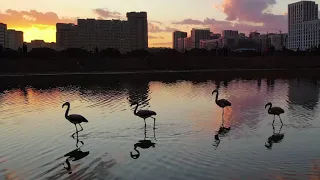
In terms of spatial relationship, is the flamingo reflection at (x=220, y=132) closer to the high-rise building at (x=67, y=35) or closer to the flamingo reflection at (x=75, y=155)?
the flamingo reflection at (x=75, y=155)

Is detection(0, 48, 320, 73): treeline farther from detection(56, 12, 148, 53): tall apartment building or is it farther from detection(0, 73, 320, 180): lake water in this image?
detection(56, 12, 148, 53): tall apartment building

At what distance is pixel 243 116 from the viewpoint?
19.6 metres

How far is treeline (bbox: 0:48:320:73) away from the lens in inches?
3243

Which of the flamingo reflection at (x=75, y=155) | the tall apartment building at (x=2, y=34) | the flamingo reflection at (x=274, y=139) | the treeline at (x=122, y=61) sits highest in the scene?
the tall apartment building at (x=2, y=34)

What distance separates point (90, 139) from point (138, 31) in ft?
Answer: 618

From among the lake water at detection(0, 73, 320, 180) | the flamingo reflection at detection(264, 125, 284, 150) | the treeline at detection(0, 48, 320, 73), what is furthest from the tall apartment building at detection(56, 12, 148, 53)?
the flamingo reflection at detection(264, 125, 284, 150)

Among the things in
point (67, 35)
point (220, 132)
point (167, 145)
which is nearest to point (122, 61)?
point (220, 132)

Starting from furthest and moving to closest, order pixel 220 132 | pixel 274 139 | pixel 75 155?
pixel 220 132 → pixel 274 139 → pixel 75 155

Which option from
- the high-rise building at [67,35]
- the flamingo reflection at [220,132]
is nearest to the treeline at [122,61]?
the flamingo reflection at [220,132]

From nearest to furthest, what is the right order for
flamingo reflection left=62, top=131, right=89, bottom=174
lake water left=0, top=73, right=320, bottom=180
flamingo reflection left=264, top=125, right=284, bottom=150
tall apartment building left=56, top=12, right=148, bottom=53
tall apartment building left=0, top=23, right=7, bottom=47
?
lake water left=0, top=73, right=320, bottom=180, flamingo reflection left=62, top=131, right=89, bottom=174, flamingo reflection left=264, top=125, right=284, bottom=150, tall apartment building left=0, top=23, right=7, bottom=47, tall apartment building left=56, top=12, right=148, bottom=53

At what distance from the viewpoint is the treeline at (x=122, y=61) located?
82.4 m

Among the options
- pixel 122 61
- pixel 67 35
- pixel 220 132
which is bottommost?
pixel 220 132

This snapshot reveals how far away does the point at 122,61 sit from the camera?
301 ft

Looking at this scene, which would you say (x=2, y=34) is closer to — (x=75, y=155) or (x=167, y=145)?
(x=75, y=155)
